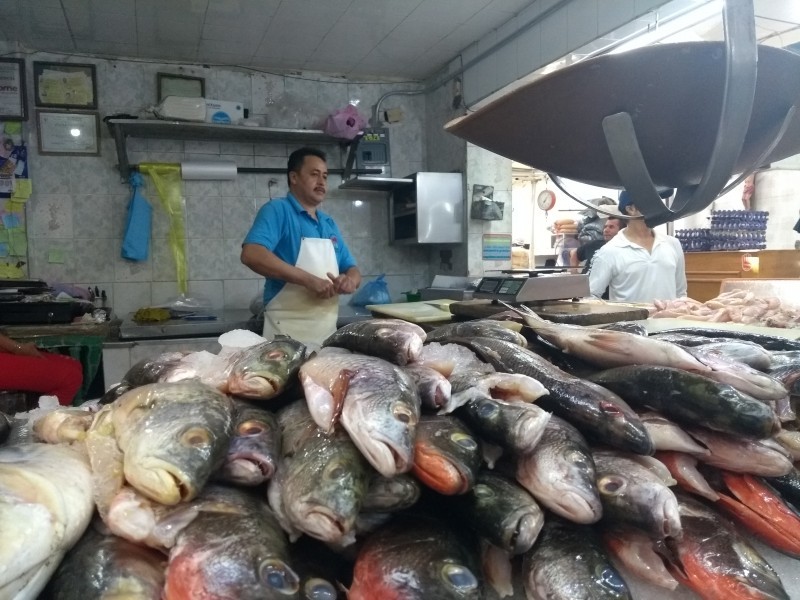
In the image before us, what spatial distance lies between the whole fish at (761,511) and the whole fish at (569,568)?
38cm

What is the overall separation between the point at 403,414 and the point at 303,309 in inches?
113

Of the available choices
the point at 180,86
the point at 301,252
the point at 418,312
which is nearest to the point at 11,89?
the point at 180,86

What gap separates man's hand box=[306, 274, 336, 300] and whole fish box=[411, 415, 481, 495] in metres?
2.52

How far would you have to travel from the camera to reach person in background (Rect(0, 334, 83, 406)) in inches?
134

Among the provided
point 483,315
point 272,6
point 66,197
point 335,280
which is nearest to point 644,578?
point 483,315

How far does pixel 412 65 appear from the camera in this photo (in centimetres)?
613

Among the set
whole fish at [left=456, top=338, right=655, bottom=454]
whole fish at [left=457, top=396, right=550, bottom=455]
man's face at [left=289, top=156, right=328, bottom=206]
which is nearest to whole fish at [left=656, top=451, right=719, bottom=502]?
whole fish at [left=456, top=338, right=655, bottom=454]

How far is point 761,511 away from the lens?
115 centimetres

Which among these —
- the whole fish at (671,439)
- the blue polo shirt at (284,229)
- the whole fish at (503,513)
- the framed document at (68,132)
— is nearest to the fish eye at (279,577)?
the whole fish at (503,513)

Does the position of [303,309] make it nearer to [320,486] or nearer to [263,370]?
[263,370]

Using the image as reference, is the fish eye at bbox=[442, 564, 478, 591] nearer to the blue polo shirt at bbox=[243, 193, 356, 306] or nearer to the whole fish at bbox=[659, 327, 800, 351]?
the whole fish at bbox=[659, 327, 800, 351]

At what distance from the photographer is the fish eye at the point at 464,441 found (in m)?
1.00

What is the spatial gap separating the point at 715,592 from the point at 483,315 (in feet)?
6.58

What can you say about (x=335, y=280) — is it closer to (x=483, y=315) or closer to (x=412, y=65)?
(x=483, y=315)
